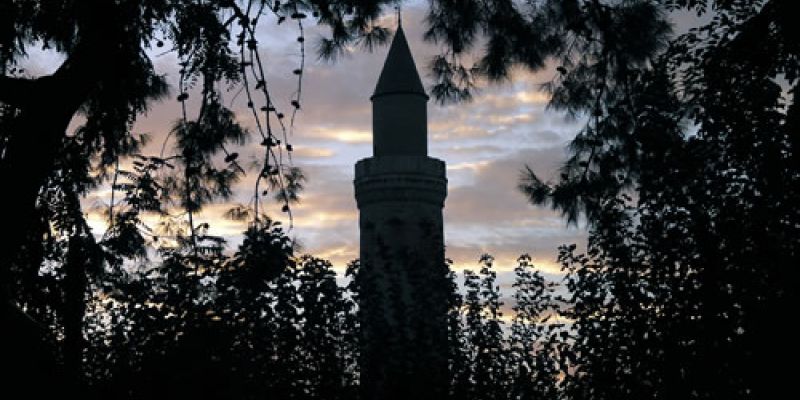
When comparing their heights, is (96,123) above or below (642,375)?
above

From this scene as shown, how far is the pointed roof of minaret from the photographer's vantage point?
38.3 metres

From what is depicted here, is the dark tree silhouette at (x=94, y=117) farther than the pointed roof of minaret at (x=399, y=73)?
No

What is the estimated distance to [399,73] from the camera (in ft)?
126

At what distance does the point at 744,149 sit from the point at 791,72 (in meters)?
1.54

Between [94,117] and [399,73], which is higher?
[399,73]

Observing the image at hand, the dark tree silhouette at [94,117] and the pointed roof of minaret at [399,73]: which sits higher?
the pointed roof of minaret at [399,73]

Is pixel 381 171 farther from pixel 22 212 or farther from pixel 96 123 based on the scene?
pixel 22 212

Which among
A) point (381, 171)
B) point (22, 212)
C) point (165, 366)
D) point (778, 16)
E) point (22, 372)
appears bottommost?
point (22, 372)

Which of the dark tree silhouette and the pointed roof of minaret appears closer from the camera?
the dark tree silhouette

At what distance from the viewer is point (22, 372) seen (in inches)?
169

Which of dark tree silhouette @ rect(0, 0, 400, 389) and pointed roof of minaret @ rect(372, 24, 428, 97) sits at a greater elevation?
pointed roof of minaret @ rect(372, 24, 428, 97)

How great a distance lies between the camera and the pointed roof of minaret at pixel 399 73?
38.3 m

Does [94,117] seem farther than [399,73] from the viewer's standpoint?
No

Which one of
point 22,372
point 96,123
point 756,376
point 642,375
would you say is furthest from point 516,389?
point 22,372
